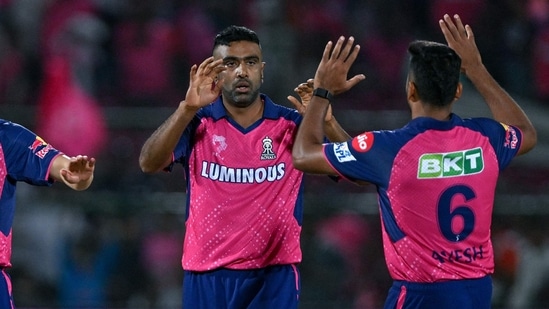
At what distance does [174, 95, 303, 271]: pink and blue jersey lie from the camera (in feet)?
20.8

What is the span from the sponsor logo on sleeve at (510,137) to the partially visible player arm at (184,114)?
152 cm

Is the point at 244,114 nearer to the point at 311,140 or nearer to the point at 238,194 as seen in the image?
the point at 238,194

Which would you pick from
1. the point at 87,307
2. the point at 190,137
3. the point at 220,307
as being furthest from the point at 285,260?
the point at 87,307

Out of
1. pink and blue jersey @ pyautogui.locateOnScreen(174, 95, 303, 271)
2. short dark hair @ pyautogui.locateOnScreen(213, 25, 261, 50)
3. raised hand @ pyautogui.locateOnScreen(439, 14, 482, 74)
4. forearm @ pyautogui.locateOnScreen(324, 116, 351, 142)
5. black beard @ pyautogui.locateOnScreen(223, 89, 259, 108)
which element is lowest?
pink and blue jersey @ pyautogui.locateOnScreen(174, 95, 303, 271)

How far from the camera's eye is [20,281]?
11.0 meters

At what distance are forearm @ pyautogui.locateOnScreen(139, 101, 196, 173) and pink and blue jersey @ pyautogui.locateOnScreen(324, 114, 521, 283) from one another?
100 cm

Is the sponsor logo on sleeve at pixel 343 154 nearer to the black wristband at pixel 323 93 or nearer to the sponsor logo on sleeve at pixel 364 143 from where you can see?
the sponsor logo on sleeve at pixel 364 143

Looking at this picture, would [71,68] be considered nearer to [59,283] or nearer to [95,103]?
[95,103]

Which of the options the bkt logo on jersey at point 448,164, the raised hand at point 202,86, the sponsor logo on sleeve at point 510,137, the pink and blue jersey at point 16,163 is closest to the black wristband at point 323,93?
the bkt logo on jersey at point 448,164

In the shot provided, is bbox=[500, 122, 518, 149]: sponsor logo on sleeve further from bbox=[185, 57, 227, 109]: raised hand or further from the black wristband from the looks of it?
bbox=[185, 57, 227, 109]: raised hand

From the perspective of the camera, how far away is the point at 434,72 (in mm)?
5285

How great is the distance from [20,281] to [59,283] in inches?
Result: 17.0

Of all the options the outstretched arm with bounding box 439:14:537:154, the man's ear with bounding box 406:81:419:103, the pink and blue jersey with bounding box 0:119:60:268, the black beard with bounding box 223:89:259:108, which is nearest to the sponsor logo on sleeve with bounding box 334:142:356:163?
the man's ear with bounding box 406:81:419:103

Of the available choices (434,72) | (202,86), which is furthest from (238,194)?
(434,72)
